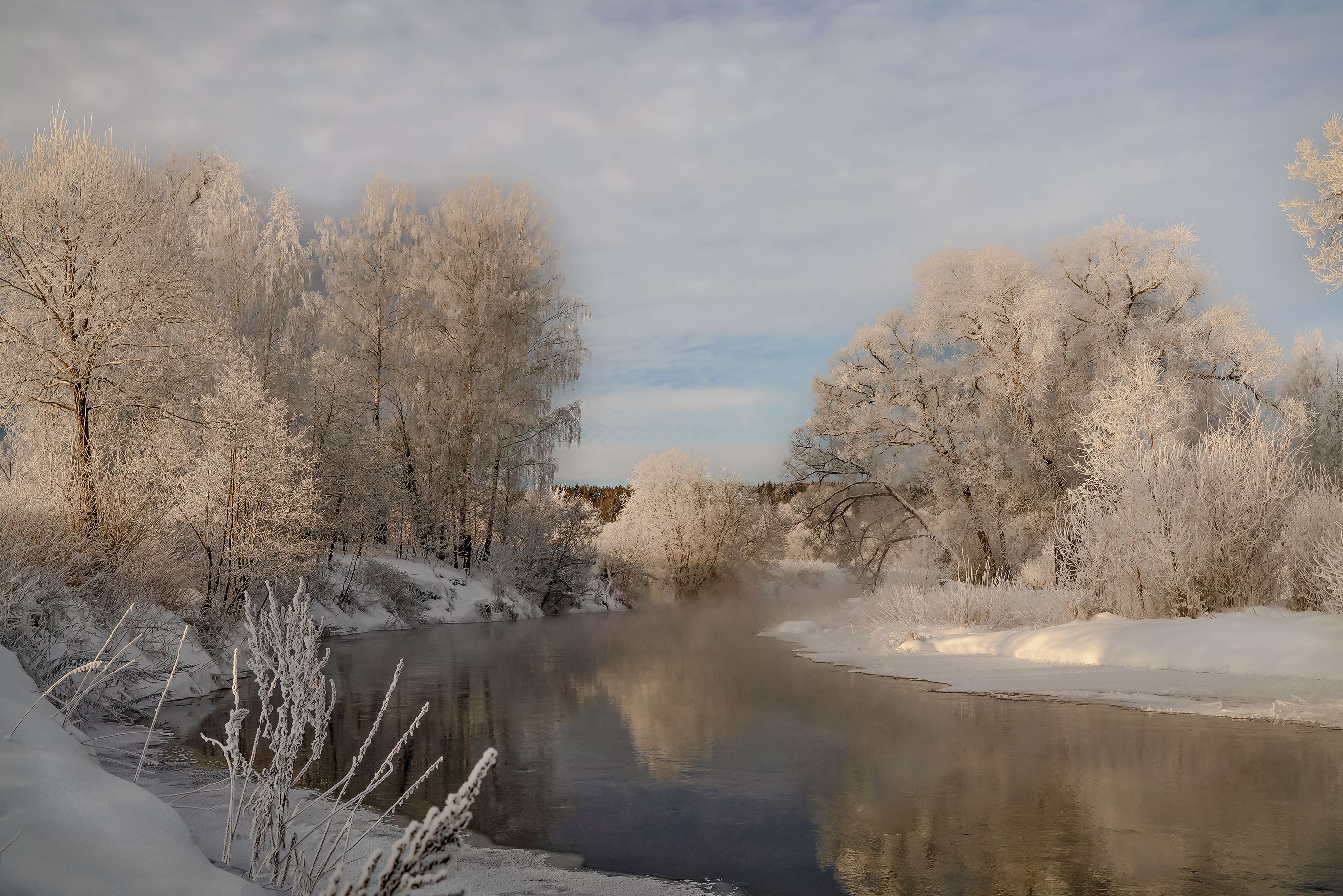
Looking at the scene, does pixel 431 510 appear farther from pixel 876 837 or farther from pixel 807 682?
pixel 876 837

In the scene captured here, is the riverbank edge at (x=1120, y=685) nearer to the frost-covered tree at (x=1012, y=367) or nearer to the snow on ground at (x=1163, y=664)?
the snow on ground at (x=1163, y=664)

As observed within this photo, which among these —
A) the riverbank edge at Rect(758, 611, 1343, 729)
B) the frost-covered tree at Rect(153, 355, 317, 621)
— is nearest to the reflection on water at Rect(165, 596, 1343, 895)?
the riverbank edge at Rect(758, 611, 1343, 729)

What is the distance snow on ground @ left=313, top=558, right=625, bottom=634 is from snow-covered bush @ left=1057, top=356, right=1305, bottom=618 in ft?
56.2

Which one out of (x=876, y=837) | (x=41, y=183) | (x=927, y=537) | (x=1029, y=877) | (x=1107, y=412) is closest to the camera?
(x=1029, y=877)

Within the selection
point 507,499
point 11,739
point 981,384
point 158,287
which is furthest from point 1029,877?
point 507,499

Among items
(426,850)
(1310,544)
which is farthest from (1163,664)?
(426,850)

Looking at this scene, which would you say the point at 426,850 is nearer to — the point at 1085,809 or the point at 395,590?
the point at 1085,809

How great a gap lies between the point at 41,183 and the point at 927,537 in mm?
20896

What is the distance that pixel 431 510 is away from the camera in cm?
2844

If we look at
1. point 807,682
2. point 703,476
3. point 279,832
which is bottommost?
point 807,682

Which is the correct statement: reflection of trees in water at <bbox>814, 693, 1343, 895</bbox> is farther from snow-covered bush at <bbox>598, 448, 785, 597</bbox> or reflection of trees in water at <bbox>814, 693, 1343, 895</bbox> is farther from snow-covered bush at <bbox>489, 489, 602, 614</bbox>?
snow-covered bush at <bbox>598, 448, 785, 597</bbox>

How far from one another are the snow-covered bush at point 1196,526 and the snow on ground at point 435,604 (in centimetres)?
1712

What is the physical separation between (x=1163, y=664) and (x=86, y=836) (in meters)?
11.9

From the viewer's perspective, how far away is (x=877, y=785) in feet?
19.8
